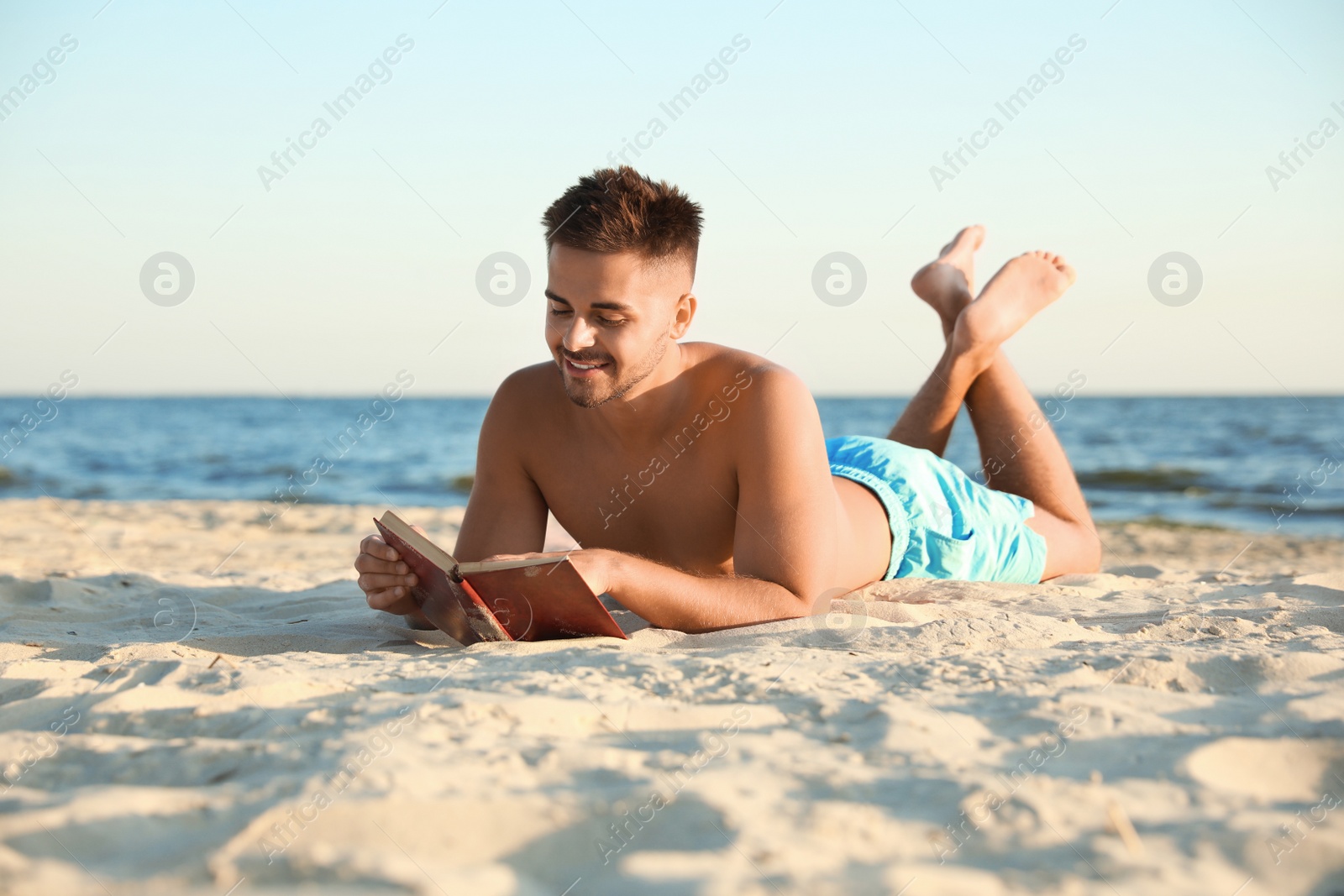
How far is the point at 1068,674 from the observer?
188 centimetres

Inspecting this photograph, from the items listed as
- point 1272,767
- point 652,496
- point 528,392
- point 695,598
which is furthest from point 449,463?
point 1272,767

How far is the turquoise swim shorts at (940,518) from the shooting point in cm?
353

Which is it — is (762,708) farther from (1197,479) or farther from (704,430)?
(1197,479)

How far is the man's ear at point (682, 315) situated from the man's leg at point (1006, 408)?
1478 mm

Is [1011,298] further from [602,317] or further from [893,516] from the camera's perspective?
[602,317]

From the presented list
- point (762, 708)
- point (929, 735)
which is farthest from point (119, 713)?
point (929, 735)

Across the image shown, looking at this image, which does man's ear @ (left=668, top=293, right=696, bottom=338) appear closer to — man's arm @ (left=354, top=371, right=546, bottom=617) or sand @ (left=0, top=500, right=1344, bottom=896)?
man's arm @ (left=354, top=371, right=546, bottom=617)

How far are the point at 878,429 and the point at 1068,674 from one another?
2443 cm

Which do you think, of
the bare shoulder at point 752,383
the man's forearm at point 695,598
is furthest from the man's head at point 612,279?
the man's forearm at point 695,598

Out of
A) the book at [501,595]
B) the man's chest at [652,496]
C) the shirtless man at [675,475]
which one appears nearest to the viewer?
the book at [501,595]

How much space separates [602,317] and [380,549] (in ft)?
2.85

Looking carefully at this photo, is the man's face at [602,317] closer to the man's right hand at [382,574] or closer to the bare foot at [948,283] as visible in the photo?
the man's right hand at [382,574]

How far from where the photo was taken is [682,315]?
295 cm

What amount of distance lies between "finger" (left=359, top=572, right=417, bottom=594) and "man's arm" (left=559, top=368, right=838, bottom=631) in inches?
21.9
